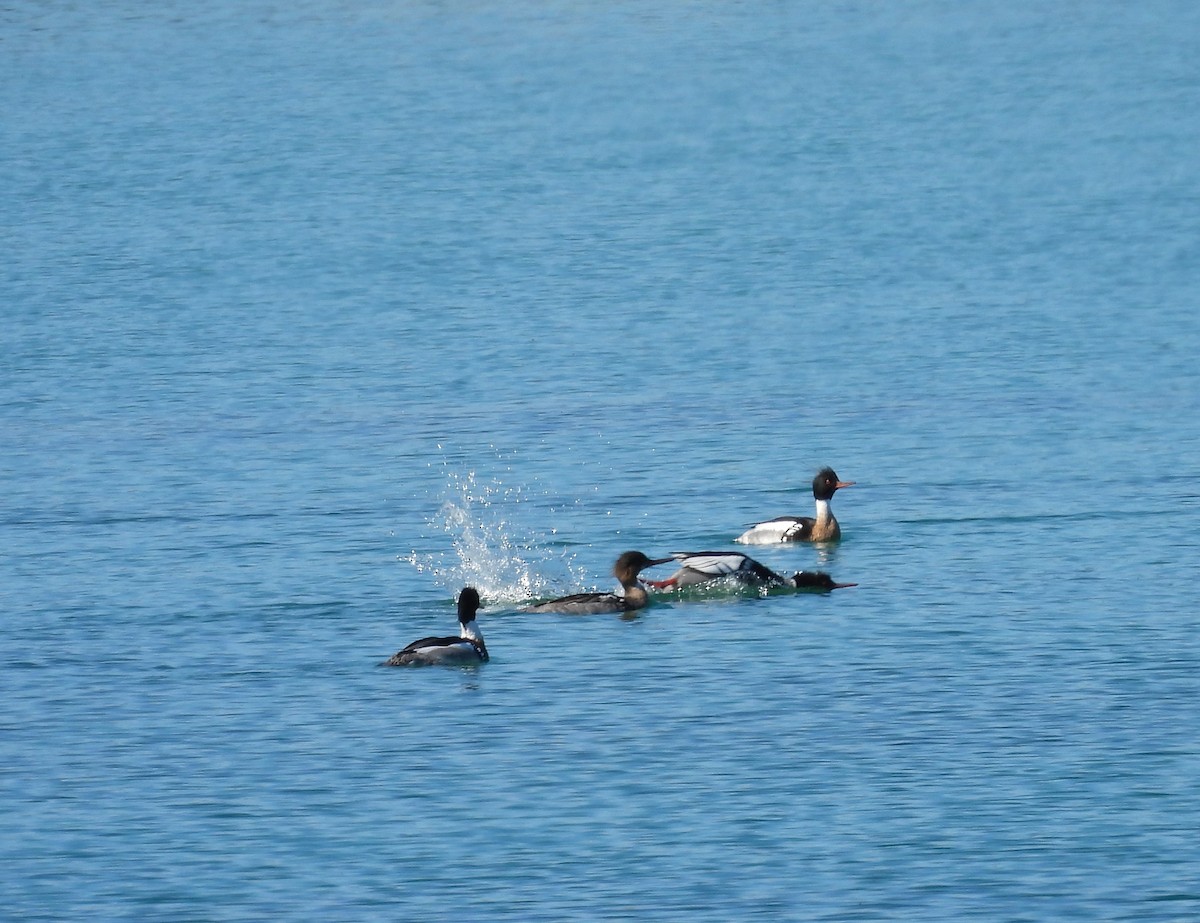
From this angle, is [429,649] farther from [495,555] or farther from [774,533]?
[774,533]

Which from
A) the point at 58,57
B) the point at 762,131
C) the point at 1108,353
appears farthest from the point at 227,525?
the point at 58,57

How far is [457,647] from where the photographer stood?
2117cm

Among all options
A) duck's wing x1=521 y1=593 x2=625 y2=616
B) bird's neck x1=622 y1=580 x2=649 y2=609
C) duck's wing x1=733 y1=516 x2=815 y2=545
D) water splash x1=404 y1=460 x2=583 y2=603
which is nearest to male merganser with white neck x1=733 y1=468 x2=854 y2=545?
duck's wing x1=733 y1=516 x2=815 y2=545

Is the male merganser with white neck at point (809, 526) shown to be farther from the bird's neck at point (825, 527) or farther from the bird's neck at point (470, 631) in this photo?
the bird's neck at point (470, 631)

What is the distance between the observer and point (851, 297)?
145ft

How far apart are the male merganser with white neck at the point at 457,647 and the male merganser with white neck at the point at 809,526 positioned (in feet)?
16.8

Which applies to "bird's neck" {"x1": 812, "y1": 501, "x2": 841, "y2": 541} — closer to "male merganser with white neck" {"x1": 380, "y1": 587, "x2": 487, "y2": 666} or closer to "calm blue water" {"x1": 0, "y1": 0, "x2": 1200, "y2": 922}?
"calm blue water" {"x1": 0, "y1": 0, "x2": 1200, "y2": 922}

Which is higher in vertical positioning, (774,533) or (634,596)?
(774,533)

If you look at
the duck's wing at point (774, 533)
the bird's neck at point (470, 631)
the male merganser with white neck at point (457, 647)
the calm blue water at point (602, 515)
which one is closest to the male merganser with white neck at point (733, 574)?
the calm blue water at point (602, 515)

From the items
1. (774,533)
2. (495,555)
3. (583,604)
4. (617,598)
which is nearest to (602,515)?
(774,533)

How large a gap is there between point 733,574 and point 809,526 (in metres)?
2.68

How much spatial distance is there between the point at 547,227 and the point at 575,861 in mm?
38368

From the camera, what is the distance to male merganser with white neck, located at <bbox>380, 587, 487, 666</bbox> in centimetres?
2109

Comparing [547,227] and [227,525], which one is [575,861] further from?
[547,227]
